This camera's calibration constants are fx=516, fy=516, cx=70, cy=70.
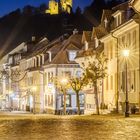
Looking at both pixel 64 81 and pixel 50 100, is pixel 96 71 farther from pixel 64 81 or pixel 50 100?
pixel 50 100

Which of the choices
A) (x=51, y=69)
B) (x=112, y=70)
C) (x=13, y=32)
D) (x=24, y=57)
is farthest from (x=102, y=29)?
(x=13, y=32)

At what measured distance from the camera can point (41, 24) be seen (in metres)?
180

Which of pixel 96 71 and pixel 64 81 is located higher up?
pixel 96 71

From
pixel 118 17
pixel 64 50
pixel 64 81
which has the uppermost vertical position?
pixel 118 17

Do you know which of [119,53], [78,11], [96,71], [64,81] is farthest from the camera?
[78,11]

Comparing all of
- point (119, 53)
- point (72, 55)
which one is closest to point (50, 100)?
point (72, 55)

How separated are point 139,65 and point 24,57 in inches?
2424

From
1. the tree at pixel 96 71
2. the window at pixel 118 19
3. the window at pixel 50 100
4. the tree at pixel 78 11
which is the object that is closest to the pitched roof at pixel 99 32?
the tree at pixel 96 71

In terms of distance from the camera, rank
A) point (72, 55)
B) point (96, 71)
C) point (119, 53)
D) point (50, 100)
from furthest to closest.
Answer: point (50, 100) → point (72, 55) → point (96, 71) → point (119, 53)

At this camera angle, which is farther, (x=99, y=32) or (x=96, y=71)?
(x=99, y=32)

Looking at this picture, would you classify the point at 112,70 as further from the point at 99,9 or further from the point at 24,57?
the point at 99,9

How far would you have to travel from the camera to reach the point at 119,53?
4816cm

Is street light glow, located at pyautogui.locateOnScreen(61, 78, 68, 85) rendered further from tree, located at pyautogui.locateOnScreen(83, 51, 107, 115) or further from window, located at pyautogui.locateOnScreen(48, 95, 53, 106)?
window, located at pyautogui.locateOnScreen(48, 95, 53, 106)

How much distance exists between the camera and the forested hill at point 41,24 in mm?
151500
